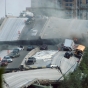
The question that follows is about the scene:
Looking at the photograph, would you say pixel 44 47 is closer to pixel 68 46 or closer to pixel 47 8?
pixel 68 46

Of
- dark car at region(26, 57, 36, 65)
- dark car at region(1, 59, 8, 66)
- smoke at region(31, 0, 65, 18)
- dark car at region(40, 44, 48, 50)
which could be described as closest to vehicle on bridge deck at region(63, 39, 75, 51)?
dark car at region(40, 44, 48, 50)

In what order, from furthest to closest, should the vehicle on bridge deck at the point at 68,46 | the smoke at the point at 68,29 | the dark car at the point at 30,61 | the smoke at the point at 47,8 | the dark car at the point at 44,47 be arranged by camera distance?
the smoke at the point at 47,8, the smoke at the point at 68,29, the dark car at the point at 44,47, the vehicle on bridge deck at the point at 68,46, the dark car at the point at 30,61

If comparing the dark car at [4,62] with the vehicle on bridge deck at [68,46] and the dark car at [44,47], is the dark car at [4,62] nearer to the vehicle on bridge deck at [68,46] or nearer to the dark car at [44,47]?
the dark car at [44,47]

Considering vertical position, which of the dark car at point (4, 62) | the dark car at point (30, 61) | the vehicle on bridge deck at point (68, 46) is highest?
the dark car at point (30, 61)

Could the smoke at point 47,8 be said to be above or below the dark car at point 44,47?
above

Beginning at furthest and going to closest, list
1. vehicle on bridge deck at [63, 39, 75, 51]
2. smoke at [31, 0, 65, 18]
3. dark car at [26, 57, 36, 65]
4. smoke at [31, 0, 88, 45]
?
smoke at [31, 0, 65, 18] → smoke at [31, 0, 88, 45] → vehicle on bridge deck at [63, 39, 75, 51] → dark car at [26, 57, 36, 65]

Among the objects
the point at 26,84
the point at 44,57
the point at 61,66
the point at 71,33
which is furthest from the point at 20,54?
the point at 26,84

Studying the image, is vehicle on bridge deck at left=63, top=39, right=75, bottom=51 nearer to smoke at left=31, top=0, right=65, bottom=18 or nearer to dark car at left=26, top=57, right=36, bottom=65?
dark car at left=26, top=57, right=36, bottom=65

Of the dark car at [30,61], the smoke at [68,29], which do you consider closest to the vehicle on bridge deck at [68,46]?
the smoke at [68,29]

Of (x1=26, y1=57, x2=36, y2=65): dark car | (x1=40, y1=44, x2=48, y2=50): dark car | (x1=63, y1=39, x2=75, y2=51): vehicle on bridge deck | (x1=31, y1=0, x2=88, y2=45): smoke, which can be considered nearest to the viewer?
(x1=26, y1=57, x2=36, y2=65): dark car

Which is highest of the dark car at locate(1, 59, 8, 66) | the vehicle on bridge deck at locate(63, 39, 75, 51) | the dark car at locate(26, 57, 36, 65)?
the dark car at locate(26, 57, 36, 65)

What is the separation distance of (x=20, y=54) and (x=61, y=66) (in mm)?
2201

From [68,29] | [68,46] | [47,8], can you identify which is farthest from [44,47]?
[47,8]

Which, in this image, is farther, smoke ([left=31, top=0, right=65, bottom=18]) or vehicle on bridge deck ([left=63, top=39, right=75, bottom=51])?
smoke ([left=31, top=0, right=65, bottom=18])
